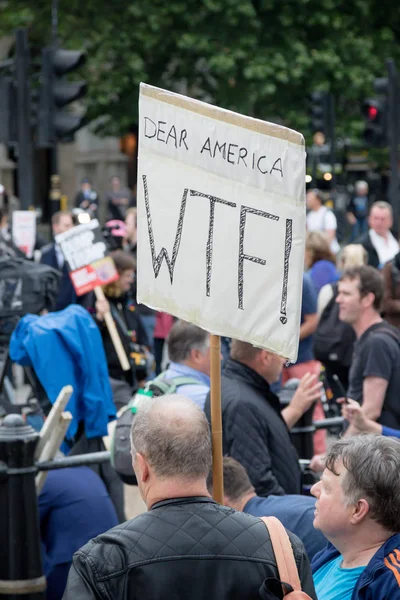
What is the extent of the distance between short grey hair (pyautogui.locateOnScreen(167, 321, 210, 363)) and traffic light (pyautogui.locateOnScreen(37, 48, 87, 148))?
26.5 feet

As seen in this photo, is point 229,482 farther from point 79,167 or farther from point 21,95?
point 79,167

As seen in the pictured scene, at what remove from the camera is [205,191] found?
3.58 m

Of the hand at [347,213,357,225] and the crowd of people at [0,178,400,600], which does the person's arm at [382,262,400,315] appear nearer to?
the crowd of people at [0,178,400,600]

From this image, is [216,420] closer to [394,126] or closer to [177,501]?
[177,501]

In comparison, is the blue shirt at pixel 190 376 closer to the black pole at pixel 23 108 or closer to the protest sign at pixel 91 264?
the protest sign at pixel 91 264

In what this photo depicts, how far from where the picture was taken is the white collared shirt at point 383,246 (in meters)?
11.6

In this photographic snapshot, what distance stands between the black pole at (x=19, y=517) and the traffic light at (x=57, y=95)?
28.0ft

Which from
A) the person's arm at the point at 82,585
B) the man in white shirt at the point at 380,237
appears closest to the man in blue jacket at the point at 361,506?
the person's arm at the point at 82,585

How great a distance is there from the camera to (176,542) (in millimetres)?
2963

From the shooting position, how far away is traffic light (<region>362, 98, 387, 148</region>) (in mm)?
17016

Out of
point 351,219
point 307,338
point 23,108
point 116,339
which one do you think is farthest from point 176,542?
point 351,219

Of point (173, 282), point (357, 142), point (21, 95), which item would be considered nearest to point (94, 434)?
point (173, 282)

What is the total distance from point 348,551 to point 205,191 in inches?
42.4

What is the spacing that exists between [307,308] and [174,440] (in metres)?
6.36
